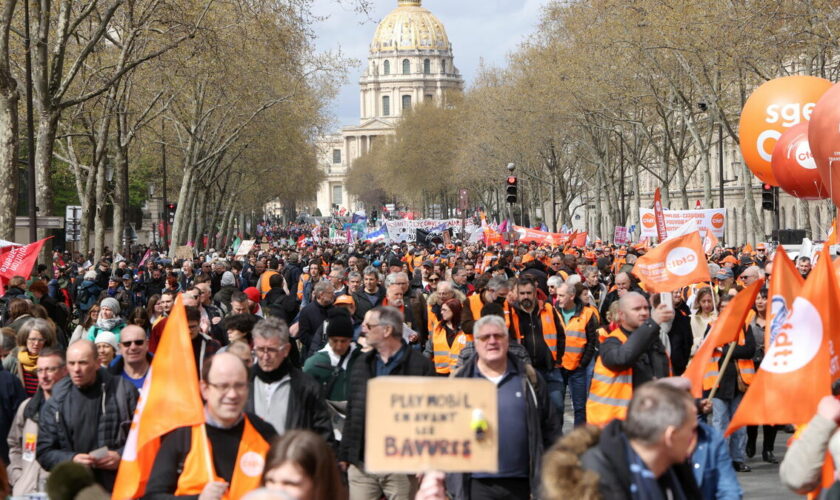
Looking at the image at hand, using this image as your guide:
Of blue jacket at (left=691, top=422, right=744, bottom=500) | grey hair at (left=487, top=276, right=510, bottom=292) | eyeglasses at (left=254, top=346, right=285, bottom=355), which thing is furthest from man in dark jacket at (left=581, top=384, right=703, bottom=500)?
grey hair at (left=487, top=276, right=510, bottom=292)

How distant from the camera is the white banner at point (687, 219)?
22.3m

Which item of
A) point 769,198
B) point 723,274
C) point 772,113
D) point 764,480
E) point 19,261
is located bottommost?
point 764,480

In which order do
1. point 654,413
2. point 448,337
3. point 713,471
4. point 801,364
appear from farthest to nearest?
point 448,337 < point 801,364 < point 713,471 < point 654,413

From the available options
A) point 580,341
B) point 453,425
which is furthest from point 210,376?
point 580,341

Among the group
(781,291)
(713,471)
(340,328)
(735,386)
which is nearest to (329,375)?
(340,328)

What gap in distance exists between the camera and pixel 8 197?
72.6 feet

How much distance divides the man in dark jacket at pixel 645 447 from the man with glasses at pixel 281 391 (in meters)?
2.28

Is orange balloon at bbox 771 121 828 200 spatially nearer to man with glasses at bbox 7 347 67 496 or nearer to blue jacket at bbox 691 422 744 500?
man with glasses at bbox 7 347 67 496

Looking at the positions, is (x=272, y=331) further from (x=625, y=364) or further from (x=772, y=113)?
(x=772, y=113)

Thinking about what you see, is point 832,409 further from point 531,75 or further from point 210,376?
point 531,75

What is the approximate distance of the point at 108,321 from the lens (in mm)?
10320

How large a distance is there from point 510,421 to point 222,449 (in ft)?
4.53

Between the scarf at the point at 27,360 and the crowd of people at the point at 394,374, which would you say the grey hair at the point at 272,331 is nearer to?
the crowd of people at the point at 394,374

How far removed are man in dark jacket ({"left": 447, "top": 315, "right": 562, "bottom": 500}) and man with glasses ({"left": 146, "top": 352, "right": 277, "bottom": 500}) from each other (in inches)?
46.0
